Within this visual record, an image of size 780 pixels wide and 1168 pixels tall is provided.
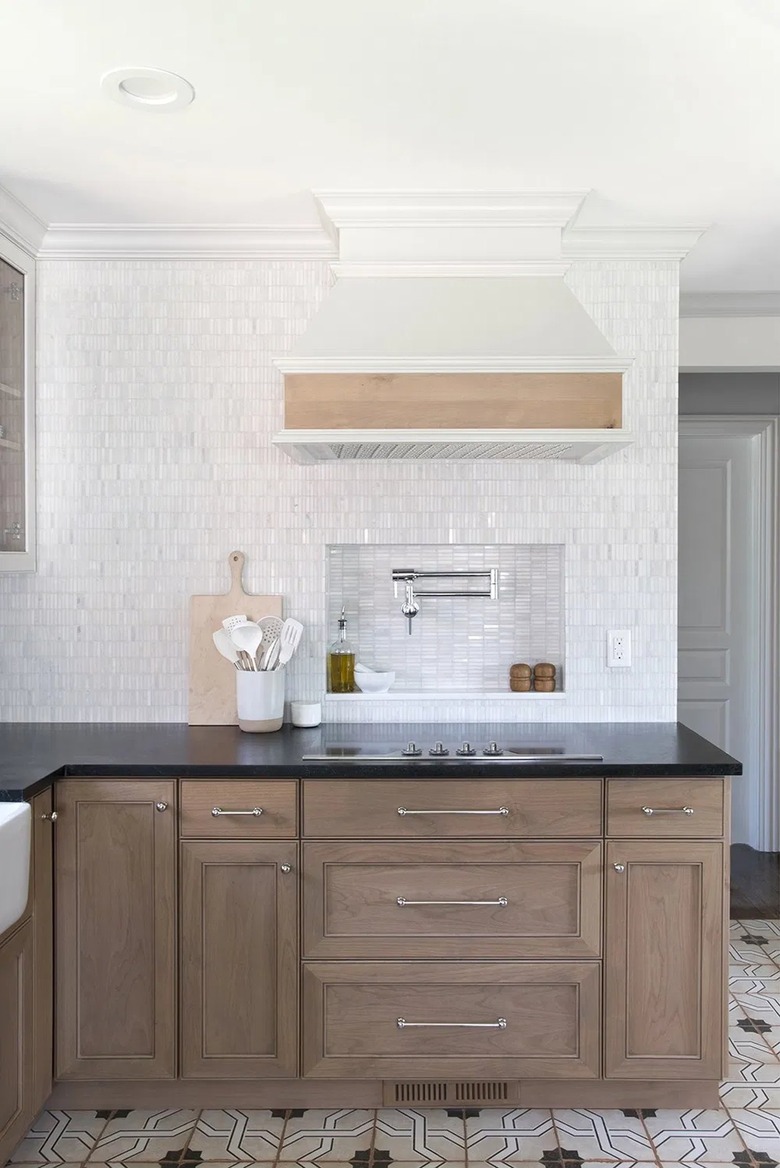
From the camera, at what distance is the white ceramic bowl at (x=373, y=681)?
10.00ft

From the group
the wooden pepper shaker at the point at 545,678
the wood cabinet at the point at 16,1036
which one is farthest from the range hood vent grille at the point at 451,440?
the wood cabinet at the point at 16,1036

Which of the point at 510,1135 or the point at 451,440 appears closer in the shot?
the point at 510,1135

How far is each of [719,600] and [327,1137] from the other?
123 inches

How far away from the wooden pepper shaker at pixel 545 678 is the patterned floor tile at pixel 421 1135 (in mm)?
1231

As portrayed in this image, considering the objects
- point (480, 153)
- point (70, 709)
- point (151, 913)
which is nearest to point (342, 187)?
point (480, 153)

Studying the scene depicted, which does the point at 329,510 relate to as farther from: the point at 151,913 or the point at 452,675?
the point at 151,913

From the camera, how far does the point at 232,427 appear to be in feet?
9.86

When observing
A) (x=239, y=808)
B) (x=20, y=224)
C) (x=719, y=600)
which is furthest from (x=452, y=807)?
(x=719, y=600)

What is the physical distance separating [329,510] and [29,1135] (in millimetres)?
1893

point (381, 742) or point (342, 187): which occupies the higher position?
point (342, 187)

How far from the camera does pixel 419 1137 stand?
2.35 m

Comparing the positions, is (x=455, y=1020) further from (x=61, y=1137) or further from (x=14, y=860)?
(x=14, y=860)

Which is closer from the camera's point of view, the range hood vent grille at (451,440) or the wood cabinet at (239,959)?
the wood cabinet at (239,959)

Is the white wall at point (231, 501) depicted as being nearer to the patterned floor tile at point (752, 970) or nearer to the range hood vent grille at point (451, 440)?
the range hood vent grille at point (451, 440)
